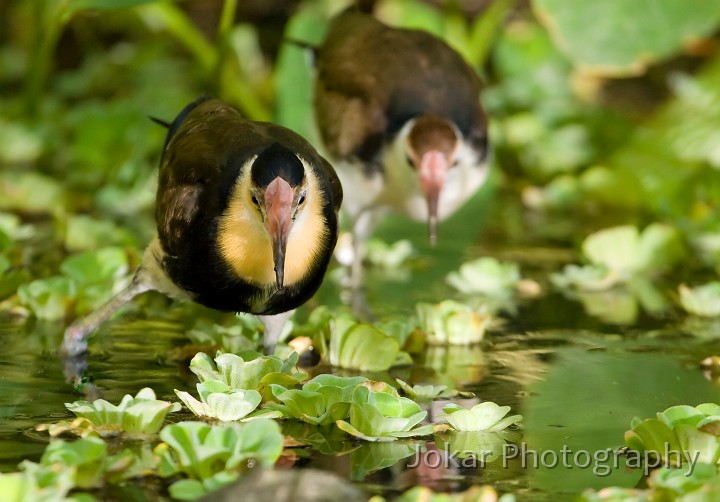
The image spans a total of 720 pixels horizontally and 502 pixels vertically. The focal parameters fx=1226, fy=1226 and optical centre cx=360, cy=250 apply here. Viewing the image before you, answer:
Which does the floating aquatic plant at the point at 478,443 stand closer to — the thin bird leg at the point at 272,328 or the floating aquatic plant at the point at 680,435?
the floating aquatic plant at the point at 680,435

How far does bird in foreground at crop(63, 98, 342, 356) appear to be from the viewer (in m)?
3.34

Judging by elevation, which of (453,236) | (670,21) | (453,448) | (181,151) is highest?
(670,21)

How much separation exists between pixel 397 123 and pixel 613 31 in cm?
114

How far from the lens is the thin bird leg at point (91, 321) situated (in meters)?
3.97

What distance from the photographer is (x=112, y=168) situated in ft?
21.4

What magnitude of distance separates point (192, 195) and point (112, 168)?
3046mm

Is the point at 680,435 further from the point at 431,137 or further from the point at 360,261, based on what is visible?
the point at 360,261

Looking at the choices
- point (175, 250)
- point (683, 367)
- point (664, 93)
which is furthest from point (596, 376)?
point (664, 93)

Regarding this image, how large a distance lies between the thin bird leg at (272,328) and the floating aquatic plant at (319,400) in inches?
22.7

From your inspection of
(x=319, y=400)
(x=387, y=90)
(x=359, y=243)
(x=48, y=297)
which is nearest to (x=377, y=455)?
(x=319, y=400)

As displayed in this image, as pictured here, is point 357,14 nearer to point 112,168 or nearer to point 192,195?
point 112,168

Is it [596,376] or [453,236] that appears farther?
[453,236]

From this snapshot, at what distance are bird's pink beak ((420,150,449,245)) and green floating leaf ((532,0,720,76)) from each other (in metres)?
1.00

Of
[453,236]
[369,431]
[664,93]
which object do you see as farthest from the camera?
[664,93]
